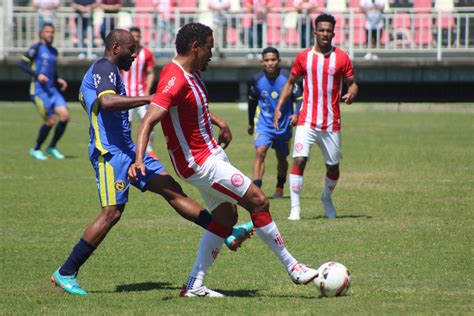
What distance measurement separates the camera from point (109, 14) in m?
33.0

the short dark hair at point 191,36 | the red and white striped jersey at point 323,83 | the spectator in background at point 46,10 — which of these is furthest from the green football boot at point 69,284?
the spectator in background at point 46,10

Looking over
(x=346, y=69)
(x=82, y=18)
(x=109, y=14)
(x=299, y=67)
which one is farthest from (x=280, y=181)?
(x=82, y=18)

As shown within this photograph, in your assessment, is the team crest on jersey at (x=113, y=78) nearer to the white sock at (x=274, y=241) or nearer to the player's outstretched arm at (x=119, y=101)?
the player's outstretched arm at (x=119, y=101)

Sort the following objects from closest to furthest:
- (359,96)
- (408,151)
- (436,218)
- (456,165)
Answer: (436,218) < (456,165) < (408,151) < (359,96)

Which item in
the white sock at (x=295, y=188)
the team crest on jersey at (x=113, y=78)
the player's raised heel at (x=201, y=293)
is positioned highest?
the team crest on jersey at (x=113, y=78)

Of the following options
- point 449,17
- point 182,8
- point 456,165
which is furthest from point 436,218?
point 182,8

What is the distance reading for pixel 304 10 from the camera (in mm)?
32156

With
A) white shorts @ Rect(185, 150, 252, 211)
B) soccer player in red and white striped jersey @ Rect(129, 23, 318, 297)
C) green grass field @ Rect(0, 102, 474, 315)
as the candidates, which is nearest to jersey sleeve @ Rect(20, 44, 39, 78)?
green grass field @ Rect(0, 102, 474, 315)

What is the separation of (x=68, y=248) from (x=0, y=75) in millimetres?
23084

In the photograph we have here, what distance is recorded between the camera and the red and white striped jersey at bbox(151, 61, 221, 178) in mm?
8242

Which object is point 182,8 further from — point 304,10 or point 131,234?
point 131,234

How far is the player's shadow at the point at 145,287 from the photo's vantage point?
8.85 m

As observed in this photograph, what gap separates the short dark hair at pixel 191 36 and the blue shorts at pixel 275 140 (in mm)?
7120

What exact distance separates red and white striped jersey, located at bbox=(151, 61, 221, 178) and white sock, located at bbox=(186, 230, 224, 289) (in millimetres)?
553
